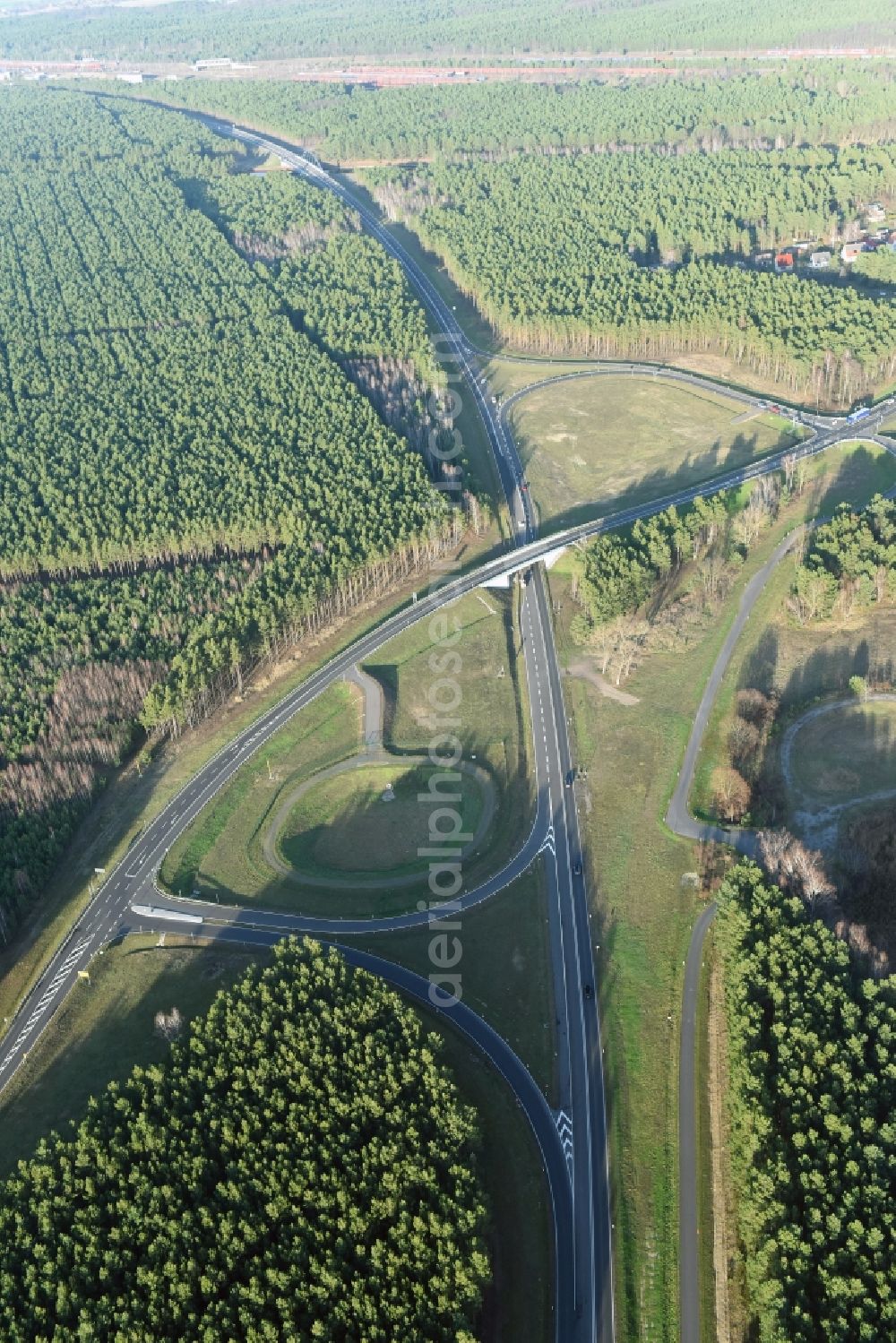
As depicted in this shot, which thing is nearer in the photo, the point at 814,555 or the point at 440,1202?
the point at 440,1202

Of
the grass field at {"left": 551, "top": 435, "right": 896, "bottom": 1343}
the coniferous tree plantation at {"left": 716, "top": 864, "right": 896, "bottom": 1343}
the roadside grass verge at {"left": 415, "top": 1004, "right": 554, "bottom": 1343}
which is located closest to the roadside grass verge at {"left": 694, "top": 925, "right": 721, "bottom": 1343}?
the grass field at {"left": 551, "top": 435, "right": 896, "bottom": 1343}

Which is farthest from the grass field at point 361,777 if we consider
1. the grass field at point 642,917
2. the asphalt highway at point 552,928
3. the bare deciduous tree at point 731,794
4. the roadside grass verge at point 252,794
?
the bare deciduous tree at point 731,794

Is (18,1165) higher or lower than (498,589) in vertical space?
lower

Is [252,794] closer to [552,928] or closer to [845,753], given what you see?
[552,928]

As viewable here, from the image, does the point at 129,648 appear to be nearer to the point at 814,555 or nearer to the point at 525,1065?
the point at 525,1065

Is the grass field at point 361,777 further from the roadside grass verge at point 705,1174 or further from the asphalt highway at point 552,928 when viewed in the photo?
the roadside grass verge at point 705,1174

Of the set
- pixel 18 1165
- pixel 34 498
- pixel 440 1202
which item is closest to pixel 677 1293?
pixel 440 1202
